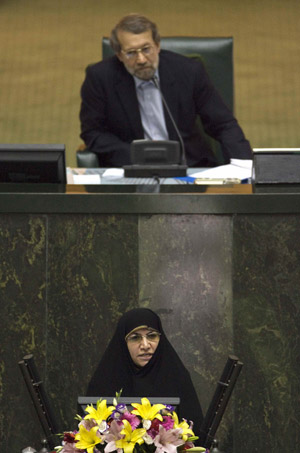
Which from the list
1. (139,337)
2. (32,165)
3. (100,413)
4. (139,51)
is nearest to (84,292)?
(139,337)

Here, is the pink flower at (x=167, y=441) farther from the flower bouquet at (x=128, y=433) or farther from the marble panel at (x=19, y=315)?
the marble panel at (x=19, y=315)

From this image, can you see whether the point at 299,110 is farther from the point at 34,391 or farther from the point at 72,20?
the point at 34,391

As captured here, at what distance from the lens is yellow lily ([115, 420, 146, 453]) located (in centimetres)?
Answer: 172

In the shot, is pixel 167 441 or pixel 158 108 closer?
pixel 167 441

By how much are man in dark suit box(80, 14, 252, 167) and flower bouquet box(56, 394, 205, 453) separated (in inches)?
112

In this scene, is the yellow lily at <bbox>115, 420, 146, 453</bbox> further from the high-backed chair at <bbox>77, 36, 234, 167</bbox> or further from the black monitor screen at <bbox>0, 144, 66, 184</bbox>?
the high-backed chair at <bbox>77, 36, 234, 167</bbox>

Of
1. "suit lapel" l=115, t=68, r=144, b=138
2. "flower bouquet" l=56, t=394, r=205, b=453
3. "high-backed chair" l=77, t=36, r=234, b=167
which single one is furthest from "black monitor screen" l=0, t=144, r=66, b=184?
"flower bouquet" l=56, t=394, r=205, b=453

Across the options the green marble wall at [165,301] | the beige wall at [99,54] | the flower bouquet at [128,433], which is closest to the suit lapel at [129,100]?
the green marble wall at [165,301]

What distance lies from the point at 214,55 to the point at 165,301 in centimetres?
219

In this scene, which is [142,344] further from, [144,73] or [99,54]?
[99,54]

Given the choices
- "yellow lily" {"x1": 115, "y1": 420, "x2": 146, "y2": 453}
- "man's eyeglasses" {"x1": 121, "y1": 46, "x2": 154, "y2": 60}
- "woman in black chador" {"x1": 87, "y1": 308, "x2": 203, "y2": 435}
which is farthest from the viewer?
"man's eyeglasses" {"x1": 121, "y1": 46, "x2": 154, "y2": 60}

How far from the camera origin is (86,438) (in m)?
1.75

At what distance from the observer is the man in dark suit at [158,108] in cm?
466

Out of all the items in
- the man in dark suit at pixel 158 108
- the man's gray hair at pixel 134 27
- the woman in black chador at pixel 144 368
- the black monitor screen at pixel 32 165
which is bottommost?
the woman in black chador at pixel 144 368
